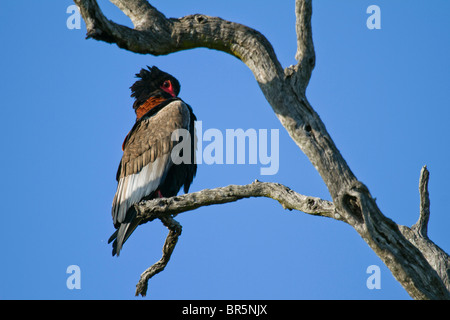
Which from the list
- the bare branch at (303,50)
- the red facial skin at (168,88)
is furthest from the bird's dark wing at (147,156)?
the bare branch at (303,50)

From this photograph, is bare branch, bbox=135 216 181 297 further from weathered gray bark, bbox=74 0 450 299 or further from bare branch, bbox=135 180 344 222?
weathered gray bark, bbox=74 0 450 299

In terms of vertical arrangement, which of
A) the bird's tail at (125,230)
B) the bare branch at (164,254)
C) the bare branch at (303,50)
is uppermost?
the bare branch at (303,50)

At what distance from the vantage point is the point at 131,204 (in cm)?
782

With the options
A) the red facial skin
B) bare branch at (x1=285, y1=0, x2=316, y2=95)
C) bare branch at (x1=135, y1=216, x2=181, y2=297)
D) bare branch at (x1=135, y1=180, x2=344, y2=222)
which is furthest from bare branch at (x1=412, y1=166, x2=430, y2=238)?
the red facial skin

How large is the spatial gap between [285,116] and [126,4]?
201 cm

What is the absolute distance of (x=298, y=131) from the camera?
4965 millimetres

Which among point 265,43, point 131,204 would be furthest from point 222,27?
point 131,204

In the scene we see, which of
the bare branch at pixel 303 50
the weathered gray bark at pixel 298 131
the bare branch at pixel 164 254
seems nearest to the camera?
the weathered gray bark at pixel 298 131

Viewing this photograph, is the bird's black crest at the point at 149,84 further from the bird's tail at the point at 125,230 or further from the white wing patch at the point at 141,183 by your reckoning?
the bird's tail at the point at 125,230

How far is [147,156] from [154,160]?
145 millimetres

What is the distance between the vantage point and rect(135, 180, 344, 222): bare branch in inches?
212

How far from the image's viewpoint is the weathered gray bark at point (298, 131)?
4.62m

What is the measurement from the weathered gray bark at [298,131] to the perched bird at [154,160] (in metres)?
2.10
